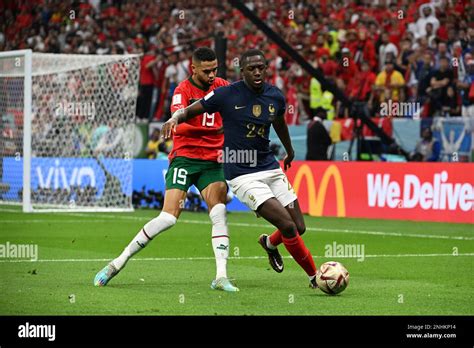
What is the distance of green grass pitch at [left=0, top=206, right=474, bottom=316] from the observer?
9.30 meters

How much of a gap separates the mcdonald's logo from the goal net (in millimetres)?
4209

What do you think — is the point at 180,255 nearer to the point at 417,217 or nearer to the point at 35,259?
the point at 35,259

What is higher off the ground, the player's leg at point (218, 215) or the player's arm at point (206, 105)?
the player's arm at point (206, 105)

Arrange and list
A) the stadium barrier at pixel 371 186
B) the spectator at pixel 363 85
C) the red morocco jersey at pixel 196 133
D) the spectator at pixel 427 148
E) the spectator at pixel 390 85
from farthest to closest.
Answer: the spectator at pixel 363 85 → the spectator at pixel 390 85 → the spectator at pixel 427 148 → the stadium barrier at pixel 371 186 → the red morocco jersey at pixel 196 133

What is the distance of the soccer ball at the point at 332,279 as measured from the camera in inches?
399

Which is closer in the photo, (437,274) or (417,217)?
(437,274)

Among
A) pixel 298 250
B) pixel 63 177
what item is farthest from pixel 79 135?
pixel 298 250

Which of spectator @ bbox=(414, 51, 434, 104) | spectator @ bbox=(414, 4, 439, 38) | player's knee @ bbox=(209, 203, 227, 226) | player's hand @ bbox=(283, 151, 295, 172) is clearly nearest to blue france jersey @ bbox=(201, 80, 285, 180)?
player's knee @ bbox=(209, 203, 227, 226)

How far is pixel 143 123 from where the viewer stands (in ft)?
86.6

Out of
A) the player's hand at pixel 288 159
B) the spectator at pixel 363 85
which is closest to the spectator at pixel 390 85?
the spectator at pixel 363 85

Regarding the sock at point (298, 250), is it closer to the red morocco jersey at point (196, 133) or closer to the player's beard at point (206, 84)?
the red morocco jersey at point (196, 133)

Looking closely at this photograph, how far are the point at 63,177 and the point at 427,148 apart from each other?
27.9 feet
